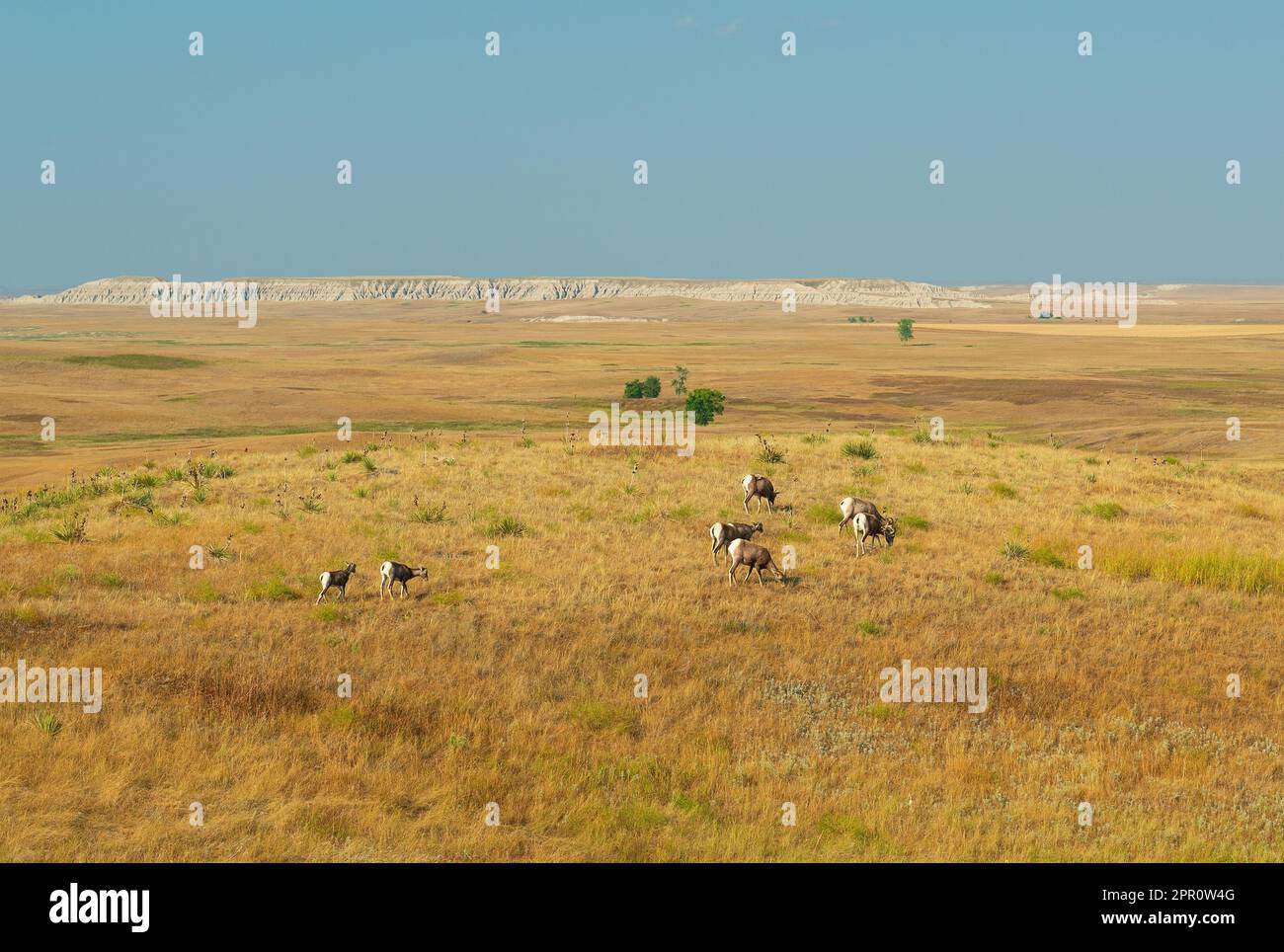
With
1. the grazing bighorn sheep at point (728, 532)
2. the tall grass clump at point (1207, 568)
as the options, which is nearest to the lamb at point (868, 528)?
the grazing bighorn sheep at point (728, 532)

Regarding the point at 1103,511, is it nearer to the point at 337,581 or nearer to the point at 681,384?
the point at 337,581

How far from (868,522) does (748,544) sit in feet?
12.6

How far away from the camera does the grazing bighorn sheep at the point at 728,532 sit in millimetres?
20375

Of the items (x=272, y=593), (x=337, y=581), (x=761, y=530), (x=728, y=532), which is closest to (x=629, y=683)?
(x=337, y=581)

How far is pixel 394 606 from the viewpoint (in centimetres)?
1747

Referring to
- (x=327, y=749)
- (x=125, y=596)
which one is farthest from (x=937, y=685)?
(x=125, y=596)

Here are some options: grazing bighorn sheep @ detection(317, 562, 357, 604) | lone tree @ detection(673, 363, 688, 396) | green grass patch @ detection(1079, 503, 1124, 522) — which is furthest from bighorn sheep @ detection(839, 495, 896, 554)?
lone tree @ detection(673, 363, 688, 396)

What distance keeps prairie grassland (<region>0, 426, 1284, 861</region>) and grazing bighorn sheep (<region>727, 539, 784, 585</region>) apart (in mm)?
353

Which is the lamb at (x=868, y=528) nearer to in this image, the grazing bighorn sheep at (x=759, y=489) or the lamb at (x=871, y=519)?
the lamb at (x=871, y=519)

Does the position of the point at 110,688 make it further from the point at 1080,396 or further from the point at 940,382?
the point at 940,382

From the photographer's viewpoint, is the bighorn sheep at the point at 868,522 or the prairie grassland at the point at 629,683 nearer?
the prairie grassland at the point at 629,683

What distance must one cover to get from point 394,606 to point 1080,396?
295 feet

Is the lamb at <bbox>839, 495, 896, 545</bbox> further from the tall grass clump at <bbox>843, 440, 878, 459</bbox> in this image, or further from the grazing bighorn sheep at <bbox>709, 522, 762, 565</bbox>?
the tall grass clump at <bbox>843, 440, 878, 459</bbox>

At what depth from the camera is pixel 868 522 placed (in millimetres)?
21766
